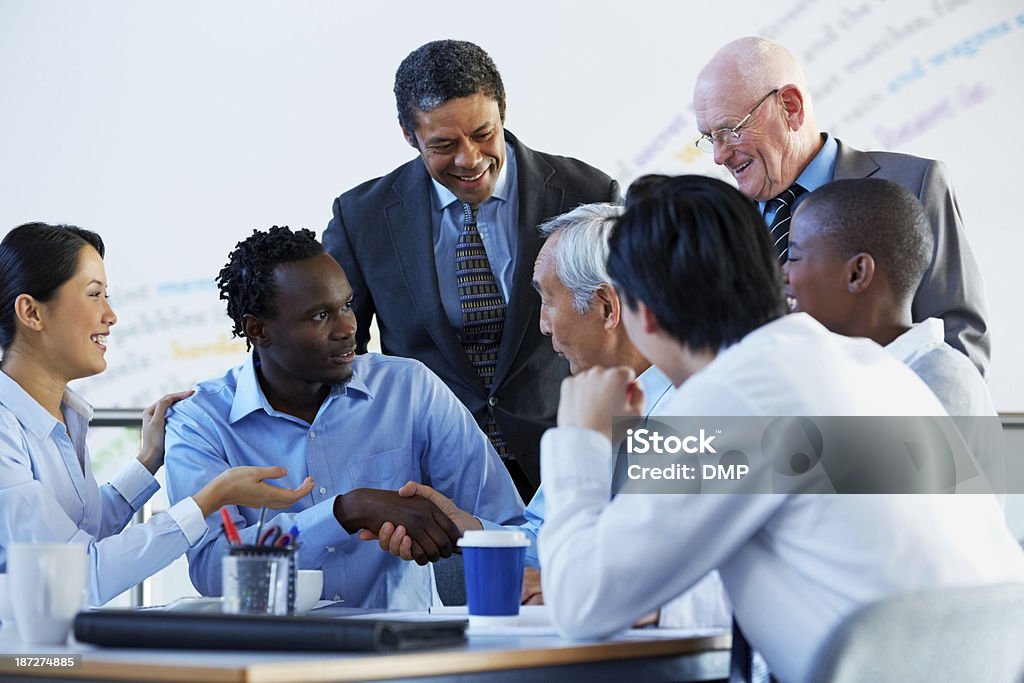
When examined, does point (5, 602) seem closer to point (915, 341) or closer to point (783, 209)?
point (915, 341)

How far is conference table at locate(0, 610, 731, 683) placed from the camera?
1.02 m

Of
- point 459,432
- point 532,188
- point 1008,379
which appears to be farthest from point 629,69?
point 459,432

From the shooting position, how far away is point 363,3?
3.83 meters

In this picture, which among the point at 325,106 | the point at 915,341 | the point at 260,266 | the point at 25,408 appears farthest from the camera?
the point at 325,106

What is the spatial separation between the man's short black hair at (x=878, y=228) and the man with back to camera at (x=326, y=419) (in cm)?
80

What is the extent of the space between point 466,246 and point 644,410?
0.84 m

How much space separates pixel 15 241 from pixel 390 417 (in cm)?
73

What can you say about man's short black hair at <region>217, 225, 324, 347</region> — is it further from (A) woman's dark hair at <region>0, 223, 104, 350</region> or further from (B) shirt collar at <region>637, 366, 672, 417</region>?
(B) shirt collar at <region>637, 366, 672, 417</region>

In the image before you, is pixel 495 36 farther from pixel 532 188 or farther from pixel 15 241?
pixel 15 241

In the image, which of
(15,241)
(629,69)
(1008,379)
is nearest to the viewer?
(15,241)

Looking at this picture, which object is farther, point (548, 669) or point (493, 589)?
point (493, 589)

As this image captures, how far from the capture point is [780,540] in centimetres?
122

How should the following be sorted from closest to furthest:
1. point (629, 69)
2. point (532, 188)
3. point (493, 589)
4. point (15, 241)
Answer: point (493, 589) < point (15, 241) < point (532, 188) < point (629, 69)

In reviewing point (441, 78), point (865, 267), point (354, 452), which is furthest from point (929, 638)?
point (441, 78)
